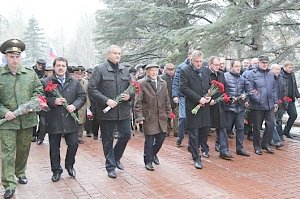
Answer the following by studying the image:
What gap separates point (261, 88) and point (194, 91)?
170cm

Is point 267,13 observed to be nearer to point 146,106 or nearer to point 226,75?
point 226,75

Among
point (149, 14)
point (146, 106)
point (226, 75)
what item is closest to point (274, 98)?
point (226, 75)

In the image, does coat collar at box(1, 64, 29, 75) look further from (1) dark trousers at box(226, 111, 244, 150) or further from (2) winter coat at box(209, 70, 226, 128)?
(1) dark trousers at box(226, 111, 244, 150)

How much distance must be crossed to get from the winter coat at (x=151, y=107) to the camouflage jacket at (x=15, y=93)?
176cm

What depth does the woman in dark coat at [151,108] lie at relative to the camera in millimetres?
6117

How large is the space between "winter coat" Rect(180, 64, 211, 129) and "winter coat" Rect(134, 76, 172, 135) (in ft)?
1.42

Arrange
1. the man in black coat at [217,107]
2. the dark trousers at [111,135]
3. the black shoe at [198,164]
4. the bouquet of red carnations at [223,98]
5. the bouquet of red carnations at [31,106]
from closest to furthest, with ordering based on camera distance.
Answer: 1. the bouquet of red carnations at [31,106]
2. the dark trousers at [111,135]
3. the black shoe at [198,164]
4. the bouquet of red carnations at [223,98]
5. the man in black coat at [217,107]

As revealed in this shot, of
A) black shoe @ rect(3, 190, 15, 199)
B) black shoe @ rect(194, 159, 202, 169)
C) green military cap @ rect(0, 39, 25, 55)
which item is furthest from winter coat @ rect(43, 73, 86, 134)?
black shoe @ rect(194, 159, 202, 169)

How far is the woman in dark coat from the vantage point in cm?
612

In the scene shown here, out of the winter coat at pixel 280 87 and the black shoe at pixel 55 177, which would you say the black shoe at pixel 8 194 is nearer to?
the black shoe at pixel 55 177

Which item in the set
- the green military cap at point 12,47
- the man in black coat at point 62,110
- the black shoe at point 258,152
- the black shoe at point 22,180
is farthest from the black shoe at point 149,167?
the green military cap at point 12,47

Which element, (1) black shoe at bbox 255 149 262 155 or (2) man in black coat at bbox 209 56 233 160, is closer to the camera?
(2) man in black coat at bbox 209 56 233 160

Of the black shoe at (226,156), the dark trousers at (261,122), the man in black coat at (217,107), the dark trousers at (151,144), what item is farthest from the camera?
the dark trousers at (261,122)

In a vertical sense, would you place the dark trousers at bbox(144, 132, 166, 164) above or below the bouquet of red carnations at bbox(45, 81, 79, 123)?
Answer: below
